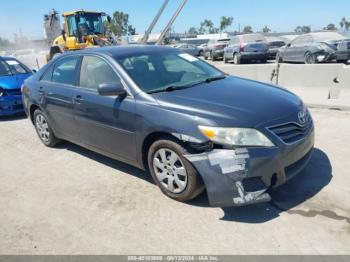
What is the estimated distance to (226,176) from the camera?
10.7ft

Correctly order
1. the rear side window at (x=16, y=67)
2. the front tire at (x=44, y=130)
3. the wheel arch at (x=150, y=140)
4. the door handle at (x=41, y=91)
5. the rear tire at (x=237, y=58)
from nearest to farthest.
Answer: the wheel arch at (x=150, y=140) → the door handle at (x=41, y=91) → the front tire at (x=44, y=130) → the rear side window at (x=16, y=67) → the rear tire at (x=237, y=58)

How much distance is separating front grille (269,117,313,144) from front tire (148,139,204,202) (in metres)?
0.90

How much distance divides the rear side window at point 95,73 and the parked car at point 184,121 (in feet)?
0.05

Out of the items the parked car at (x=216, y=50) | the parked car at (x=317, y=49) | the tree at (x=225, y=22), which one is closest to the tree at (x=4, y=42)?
the tree at (x=225, y=22)

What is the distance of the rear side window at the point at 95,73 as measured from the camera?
14.4ft

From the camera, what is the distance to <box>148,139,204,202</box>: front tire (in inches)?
140

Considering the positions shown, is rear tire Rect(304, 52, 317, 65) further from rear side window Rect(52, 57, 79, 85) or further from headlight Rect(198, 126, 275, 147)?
headlight Rect(198, 126, 275, 147)

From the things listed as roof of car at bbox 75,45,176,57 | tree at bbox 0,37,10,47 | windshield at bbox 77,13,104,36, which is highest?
windshield at bbox 77,13,104,36

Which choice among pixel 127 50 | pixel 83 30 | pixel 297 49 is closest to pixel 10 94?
pixel 127 50

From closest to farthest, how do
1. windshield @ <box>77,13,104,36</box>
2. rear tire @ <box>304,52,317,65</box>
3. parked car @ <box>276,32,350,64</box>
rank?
parked car @ <box>276,32,350,64</box> < rear tire @ <box>304,52,317,65</box> < windshield @ <box>77,13,104,36</box>

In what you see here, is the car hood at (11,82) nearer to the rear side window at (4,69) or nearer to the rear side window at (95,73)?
the rear side window at (4,69)

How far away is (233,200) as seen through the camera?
3.31 meters

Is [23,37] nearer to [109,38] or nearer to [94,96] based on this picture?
[109,38]

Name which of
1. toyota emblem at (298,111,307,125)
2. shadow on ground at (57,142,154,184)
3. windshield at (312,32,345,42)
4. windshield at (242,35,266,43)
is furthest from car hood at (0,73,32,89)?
windshield at (242,35,266,43)
